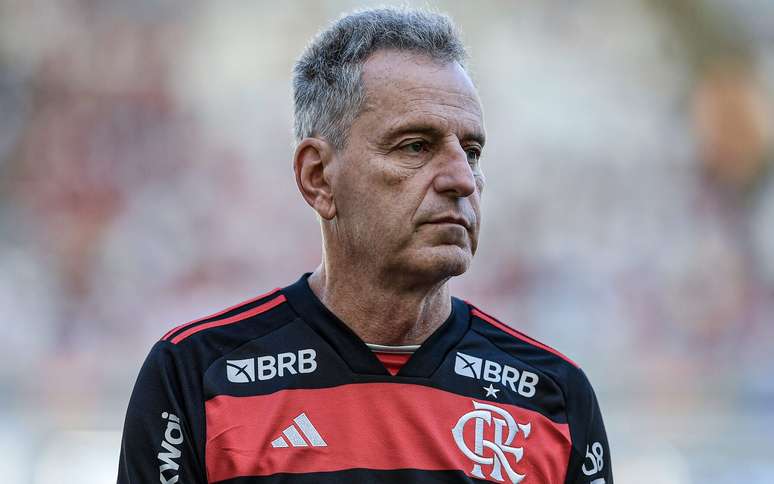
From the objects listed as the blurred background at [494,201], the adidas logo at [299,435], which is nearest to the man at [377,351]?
Answer: the adidas logo at [299,435]

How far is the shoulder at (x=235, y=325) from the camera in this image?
2.18m

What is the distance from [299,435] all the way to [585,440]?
0.64m

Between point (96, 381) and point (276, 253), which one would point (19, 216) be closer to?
point (96, 381)

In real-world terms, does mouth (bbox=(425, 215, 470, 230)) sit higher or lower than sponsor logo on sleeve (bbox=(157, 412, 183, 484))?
higher

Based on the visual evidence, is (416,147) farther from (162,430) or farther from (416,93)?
(162,430)

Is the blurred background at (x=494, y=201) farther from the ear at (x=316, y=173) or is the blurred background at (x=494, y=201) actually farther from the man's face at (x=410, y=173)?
the man's face at (x=410, y=173)

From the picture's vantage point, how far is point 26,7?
7.39 meters

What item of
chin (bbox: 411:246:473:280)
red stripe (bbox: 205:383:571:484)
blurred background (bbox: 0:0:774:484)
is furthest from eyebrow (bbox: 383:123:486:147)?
blurred background (bbox: 0:0:774:484)

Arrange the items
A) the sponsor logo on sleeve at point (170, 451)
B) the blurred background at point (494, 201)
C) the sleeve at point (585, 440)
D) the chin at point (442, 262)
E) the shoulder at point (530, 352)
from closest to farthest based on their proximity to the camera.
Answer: the sponsor logo on sleeve at point (170, 451) → the chin at point (442, 262) → the sleeve at point (585, 440) → the shoulder at point (530, 352) → the blurred background at point (494, 201)

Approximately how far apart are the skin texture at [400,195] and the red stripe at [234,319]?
0.34 feet

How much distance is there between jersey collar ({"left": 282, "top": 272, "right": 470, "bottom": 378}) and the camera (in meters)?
2.20

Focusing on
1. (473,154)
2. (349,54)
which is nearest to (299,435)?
(473,154)

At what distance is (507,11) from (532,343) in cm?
583

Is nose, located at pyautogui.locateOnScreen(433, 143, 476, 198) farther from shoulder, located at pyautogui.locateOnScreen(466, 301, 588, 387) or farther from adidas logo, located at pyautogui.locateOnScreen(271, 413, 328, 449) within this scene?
adidas logo, located at pyautogui.locateOnScreen(271, 413, 328, 449)
